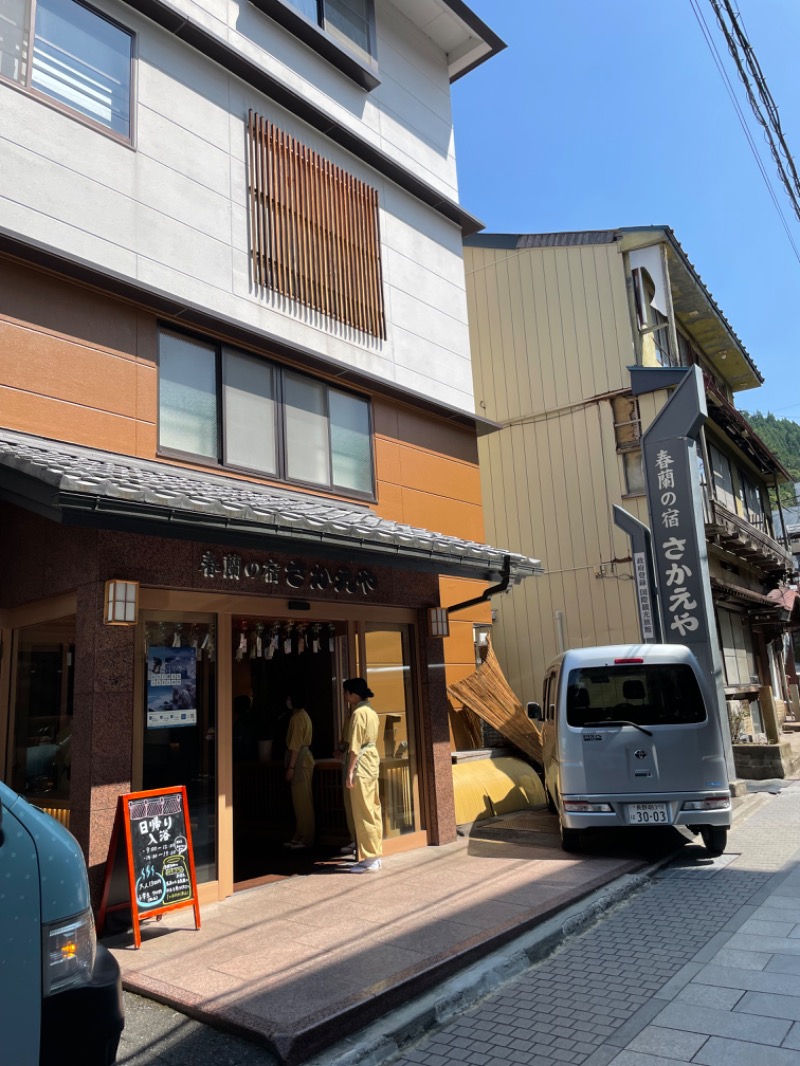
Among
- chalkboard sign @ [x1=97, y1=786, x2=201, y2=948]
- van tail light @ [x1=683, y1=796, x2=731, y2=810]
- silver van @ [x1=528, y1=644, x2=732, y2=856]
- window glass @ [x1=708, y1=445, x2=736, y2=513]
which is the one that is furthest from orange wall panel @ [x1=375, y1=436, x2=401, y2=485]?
window glass @ [x1=708, y1=445, x2=736, y2=513]

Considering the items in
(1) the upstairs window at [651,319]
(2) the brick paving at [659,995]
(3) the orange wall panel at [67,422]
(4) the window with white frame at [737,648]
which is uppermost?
(1) the upstairs window at [651,319]

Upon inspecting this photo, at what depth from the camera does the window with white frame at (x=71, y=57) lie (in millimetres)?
7887

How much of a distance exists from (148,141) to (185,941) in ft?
26.5

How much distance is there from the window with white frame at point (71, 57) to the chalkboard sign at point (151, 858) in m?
6.90

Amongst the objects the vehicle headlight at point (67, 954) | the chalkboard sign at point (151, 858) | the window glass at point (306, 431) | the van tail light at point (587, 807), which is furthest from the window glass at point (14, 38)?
the van tail light at point (587, 807)

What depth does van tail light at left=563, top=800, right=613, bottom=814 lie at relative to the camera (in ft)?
26.4

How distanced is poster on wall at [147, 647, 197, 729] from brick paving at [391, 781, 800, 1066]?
11.0ft

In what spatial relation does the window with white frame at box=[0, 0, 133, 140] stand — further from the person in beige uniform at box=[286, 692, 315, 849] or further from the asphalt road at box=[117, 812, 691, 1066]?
the asphalt road at box=[117, 812, 691, 1066]

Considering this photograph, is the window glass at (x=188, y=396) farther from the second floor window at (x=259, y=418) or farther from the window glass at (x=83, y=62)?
the window glass at (x=83, y=62)

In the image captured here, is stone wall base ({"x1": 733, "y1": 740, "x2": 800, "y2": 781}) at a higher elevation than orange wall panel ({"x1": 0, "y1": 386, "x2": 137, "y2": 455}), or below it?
below

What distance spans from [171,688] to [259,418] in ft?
13.0

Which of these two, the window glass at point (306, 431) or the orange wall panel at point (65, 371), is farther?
the window glass at point (306, 431)

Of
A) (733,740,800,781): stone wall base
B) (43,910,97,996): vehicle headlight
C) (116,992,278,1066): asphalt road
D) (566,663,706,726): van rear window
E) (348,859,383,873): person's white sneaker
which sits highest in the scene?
(566,663,706,726): van rear window

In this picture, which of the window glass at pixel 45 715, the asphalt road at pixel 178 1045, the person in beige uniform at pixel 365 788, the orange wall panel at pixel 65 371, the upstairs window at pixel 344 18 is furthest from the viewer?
the upstairs window at pixel 344 18
